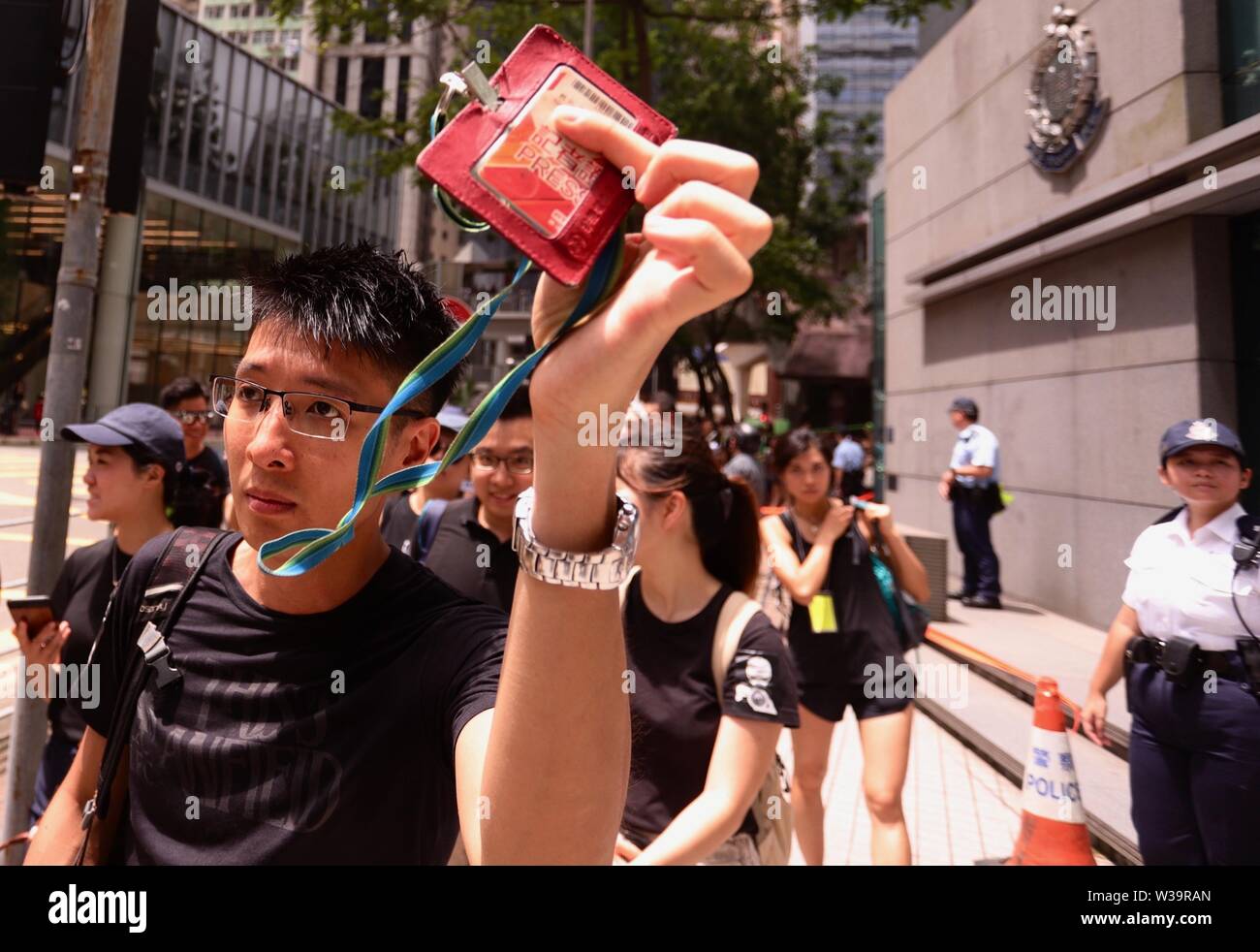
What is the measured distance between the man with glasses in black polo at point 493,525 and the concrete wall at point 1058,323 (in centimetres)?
484

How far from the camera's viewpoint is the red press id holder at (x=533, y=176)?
78 cm

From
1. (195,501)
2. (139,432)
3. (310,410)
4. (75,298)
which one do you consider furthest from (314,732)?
(75,298)

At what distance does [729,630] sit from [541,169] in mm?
1759

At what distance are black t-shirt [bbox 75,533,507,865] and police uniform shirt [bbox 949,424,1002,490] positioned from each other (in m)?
7.89

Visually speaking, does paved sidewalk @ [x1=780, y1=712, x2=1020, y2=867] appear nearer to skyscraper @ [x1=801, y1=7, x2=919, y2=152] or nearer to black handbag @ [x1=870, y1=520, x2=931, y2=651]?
black handbag @ [x1=870, y1=520, x2=931, y2=651]

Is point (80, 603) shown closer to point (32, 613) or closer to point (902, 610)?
point (32, 613)

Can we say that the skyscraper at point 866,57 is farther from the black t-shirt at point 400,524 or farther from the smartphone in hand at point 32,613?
the smartphone in hand at point 32,613

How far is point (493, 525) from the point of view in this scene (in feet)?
10.4

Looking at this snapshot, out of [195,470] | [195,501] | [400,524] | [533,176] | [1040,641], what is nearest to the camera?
[533,176]

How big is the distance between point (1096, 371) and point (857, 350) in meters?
19.4

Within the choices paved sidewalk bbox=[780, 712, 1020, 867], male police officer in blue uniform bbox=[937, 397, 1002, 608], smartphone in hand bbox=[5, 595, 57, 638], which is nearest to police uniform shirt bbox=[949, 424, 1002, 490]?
male police officer in blue uniform bbox=[937, 397, 1002, 608]

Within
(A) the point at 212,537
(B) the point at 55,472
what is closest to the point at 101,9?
(B) the point at 55,472

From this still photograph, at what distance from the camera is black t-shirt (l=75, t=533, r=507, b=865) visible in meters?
1.19
